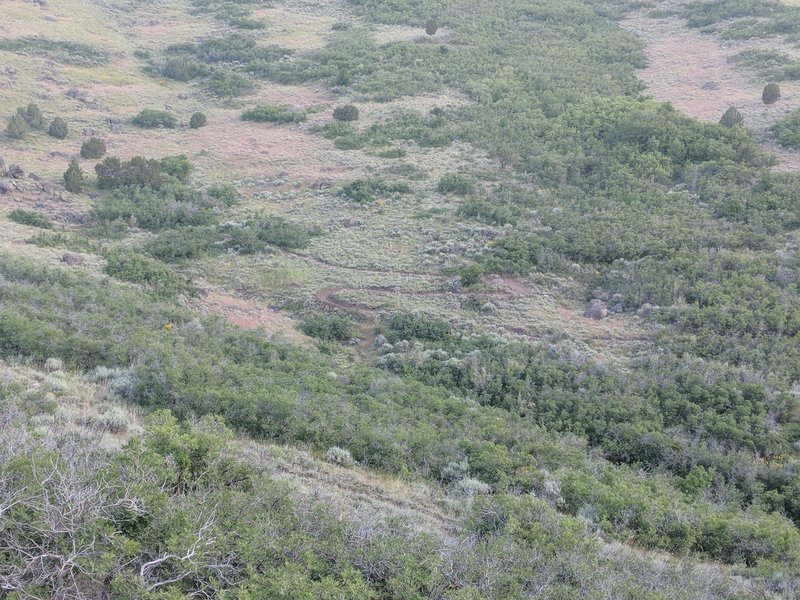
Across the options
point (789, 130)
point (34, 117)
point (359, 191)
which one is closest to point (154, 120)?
point (34, 117)

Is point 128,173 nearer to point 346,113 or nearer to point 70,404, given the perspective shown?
point 346,113

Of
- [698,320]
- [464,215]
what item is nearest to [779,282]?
[698,320]

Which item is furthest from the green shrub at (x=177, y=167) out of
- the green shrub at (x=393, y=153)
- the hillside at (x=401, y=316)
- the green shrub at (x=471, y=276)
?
the green shrub at (x=471, y=276)

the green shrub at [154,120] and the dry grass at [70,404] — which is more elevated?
the green shrub at [154,120]

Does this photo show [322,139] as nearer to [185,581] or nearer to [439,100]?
[439,100]

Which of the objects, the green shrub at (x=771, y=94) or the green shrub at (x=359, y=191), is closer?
the green shrub at (x=359, y=191)

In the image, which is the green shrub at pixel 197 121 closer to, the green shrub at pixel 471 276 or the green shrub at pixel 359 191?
the green shrub at pixel 359 191
